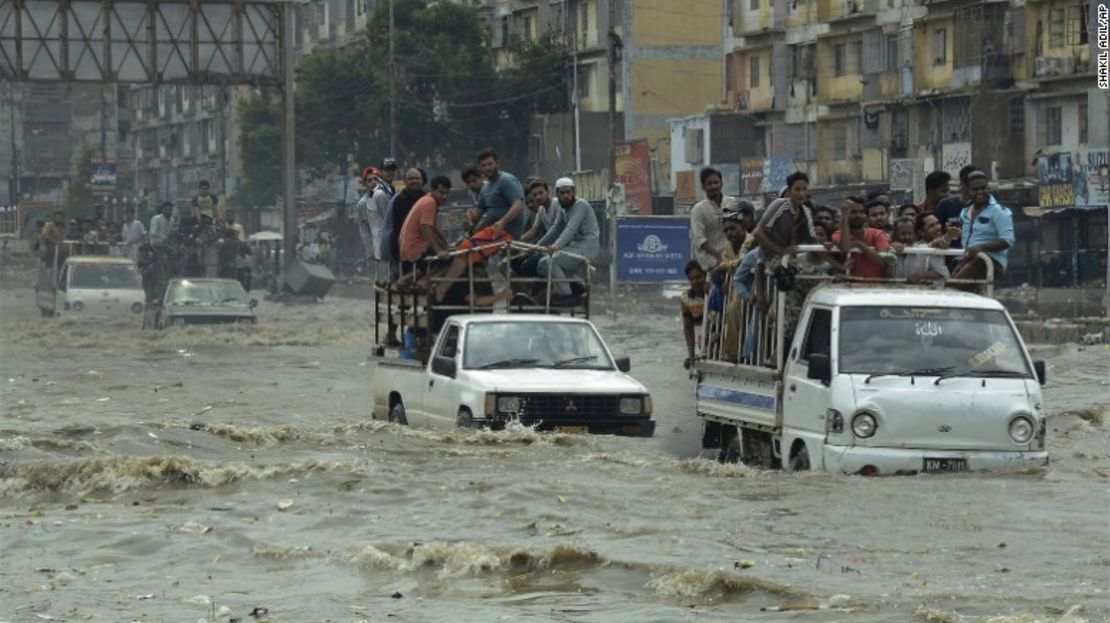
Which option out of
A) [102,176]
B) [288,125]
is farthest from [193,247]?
[102,176]

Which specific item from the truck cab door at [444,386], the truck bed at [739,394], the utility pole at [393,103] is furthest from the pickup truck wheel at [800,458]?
the utility pole at [393,103]

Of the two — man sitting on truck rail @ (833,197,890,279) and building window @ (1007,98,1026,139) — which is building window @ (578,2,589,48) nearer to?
building window @ (1007,98,1026,139)

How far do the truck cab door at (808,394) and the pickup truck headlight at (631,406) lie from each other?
2497mm

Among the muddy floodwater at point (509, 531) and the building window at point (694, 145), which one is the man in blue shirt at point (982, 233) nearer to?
the muddy floodwater at point (509, 531)

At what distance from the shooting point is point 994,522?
12.9 metres

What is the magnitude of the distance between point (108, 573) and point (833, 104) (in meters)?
52.3

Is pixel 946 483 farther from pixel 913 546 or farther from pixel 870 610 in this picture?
pixel 870 610

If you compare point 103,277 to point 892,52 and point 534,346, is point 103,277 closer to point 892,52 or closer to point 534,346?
point 534,346

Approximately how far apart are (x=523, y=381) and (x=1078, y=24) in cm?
3824

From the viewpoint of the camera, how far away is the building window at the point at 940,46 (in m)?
58.2

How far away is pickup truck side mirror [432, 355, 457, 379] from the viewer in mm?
18172

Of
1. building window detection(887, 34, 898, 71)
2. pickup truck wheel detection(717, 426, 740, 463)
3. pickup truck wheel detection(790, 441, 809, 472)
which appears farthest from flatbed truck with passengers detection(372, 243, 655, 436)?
building window detection(887, 34, 898, 71)

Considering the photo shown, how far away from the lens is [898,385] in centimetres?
1421

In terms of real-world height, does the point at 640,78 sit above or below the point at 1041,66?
above
